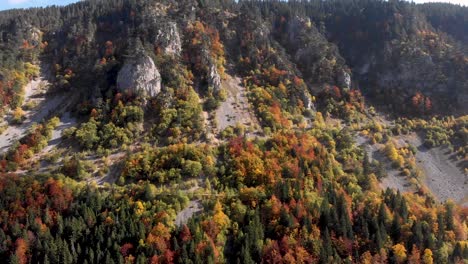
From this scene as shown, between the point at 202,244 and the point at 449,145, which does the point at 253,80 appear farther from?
the point at 202,244

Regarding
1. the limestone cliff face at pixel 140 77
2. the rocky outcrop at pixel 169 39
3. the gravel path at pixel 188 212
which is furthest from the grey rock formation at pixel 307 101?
the gravel path at pixel 188 212

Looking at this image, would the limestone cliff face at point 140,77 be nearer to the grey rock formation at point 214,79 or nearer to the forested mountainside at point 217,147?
Result: the forested mountainside at point 217,147

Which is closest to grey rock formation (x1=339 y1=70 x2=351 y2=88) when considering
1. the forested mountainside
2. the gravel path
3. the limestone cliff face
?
the forested mountainside

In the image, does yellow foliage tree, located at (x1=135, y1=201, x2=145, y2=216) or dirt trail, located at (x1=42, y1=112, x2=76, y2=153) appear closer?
yellow foliage tree, located at (x1=135, y1=201, x2=145, y2=216)

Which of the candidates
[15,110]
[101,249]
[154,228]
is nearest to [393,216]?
[154,228]

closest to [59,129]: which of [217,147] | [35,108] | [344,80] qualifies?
[35,108]

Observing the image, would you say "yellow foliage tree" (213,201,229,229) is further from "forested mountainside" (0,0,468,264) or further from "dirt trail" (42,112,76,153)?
"dirt trail" (42,112,76,153)
